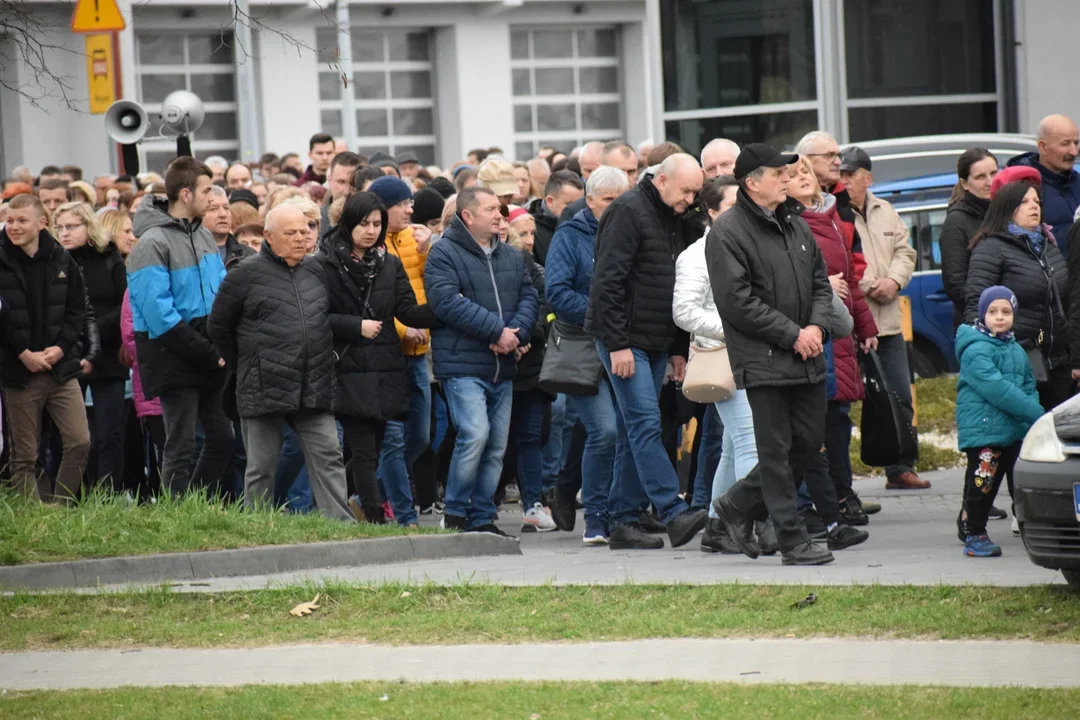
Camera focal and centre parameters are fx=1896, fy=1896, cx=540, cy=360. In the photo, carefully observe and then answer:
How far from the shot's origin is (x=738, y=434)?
400 inches

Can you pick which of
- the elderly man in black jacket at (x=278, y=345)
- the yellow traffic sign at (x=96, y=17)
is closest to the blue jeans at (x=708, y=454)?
the elderly man in black jacket at (x=278, y=345)

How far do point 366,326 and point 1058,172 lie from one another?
4.67m

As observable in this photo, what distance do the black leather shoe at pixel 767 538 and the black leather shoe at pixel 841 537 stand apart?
0.37 m

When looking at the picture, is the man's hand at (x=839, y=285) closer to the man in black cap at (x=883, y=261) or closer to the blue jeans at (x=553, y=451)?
the man in black cap at (x=883, y=261)

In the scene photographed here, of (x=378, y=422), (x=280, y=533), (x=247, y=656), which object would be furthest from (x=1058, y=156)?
(x=247, y=656)

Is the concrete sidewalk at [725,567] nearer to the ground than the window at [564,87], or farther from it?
nearer to the ground

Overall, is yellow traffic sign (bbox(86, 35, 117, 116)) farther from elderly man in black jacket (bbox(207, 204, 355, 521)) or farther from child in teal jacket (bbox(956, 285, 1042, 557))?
child in teal jacket (bbox(956, 285, 1042, 557))

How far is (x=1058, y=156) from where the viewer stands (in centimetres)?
1229

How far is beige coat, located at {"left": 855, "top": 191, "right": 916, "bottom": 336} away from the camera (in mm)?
12133

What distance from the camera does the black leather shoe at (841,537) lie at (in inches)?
407

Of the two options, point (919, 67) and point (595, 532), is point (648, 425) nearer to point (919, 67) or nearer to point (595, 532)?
point (595, 532)

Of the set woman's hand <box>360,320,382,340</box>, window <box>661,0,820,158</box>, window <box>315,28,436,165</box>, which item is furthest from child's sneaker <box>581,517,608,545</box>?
window <box>315,28,436,165</box>

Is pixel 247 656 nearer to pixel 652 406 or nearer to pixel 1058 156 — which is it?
pixel 652 406

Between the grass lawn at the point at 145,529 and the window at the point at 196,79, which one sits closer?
the grass lawn at the point at 145,529
